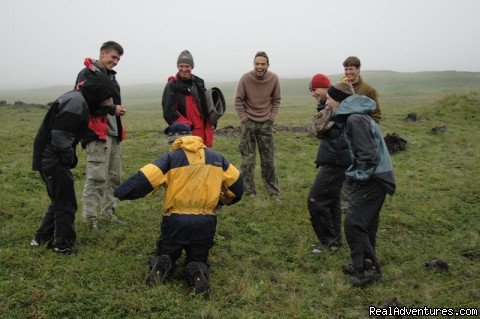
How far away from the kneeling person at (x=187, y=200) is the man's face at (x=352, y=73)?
372 centimetres

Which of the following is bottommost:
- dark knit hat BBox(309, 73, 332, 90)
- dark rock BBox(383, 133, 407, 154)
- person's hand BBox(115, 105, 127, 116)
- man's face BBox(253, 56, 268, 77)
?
dark rock BBox(383, 133, 407, 154)

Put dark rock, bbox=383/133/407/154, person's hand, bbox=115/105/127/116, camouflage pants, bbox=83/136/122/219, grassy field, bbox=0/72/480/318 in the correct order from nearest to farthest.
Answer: grassy field, bbox=0/72/480/318 → person's hand, bbox=115/105/127/116 → camouflage pants, bbox=83/136/122/219 → dark rock, bbox=383/133/407/154

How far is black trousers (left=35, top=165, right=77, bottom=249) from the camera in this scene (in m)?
5.87

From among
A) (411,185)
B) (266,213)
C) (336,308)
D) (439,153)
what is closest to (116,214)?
(266,213)

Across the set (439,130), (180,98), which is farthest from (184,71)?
(439,130)

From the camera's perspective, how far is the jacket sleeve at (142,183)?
514 centimetres

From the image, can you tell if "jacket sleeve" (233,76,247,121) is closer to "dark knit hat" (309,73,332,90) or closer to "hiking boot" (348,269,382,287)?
"dark knit hat" (309,73,332,90)

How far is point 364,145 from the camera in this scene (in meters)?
5.50

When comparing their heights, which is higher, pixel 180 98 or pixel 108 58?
pixel 108 58

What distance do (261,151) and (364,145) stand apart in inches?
156

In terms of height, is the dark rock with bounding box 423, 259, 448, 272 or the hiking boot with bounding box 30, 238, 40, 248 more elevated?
the hiking boot with bounding box 30, 238, 40, 248

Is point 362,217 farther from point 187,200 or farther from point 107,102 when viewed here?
point 107,102

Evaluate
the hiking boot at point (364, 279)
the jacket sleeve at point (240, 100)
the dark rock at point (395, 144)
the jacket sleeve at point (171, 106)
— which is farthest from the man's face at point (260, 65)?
the dark rock at point (395, 144)

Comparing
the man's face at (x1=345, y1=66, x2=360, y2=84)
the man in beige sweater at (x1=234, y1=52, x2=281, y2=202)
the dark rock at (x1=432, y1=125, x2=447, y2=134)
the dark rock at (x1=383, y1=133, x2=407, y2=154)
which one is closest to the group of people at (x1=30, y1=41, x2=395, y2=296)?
the man's face at (x1=345, y1=66, x2=360, y2=84)
